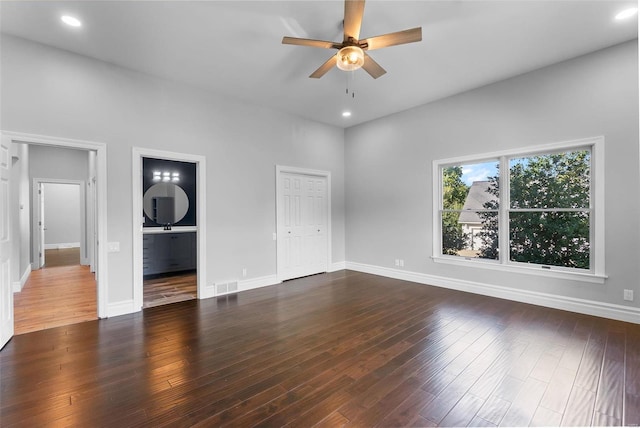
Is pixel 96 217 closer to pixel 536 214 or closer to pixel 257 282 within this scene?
Result: pixel 257 282

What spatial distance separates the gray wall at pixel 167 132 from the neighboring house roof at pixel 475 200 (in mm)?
2957

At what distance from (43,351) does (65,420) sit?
1.38 meters

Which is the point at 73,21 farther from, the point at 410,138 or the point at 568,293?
the point at 568,293

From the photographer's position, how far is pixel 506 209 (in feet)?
14.5

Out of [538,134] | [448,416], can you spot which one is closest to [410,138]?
[538,134]

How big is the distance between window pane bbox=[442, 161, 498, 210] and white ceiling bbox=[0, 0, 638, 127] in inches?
52.9

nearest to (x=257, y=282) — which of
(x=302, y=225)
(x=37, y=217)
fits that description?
(x=302, y=225)

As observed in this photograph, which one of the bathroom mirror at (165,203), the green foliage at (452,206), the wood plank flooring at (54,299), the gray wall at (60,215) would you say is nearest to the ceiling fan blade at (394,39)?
the green foliage at (452,206)

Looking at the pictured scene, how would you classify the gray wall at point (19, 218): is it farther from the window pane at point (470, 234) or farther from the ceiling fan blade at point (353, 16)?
the window pane at point (470, 234)

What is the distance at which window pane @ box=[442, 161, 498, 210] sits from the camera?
15.1ft

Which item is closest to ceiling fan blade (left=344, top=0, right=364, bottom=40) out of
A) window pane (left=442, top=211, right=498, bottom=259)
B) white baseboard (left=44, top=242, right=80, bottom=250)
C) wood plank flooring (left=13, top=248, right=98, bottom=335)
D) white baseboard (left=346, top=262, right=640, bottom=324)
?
window pane (left=442, top=211, right=498, bottom=259)

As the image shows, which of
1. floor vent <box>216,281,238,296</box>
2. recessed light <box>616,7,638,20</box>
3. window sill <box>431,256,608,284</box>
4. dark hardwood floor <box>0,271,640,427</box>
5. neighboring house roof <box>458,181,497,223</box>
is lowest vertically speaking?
dark hardwood floor <box>0,271,640,427</box>

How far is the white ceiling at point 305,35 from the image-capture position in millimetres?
2762

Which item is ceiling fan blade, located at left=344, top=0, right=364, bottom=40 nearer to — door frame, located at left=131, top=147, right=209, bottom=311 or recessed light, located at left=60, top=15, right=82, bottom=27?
recessed light, located at left=60, top=15, right=82, bottom=27
